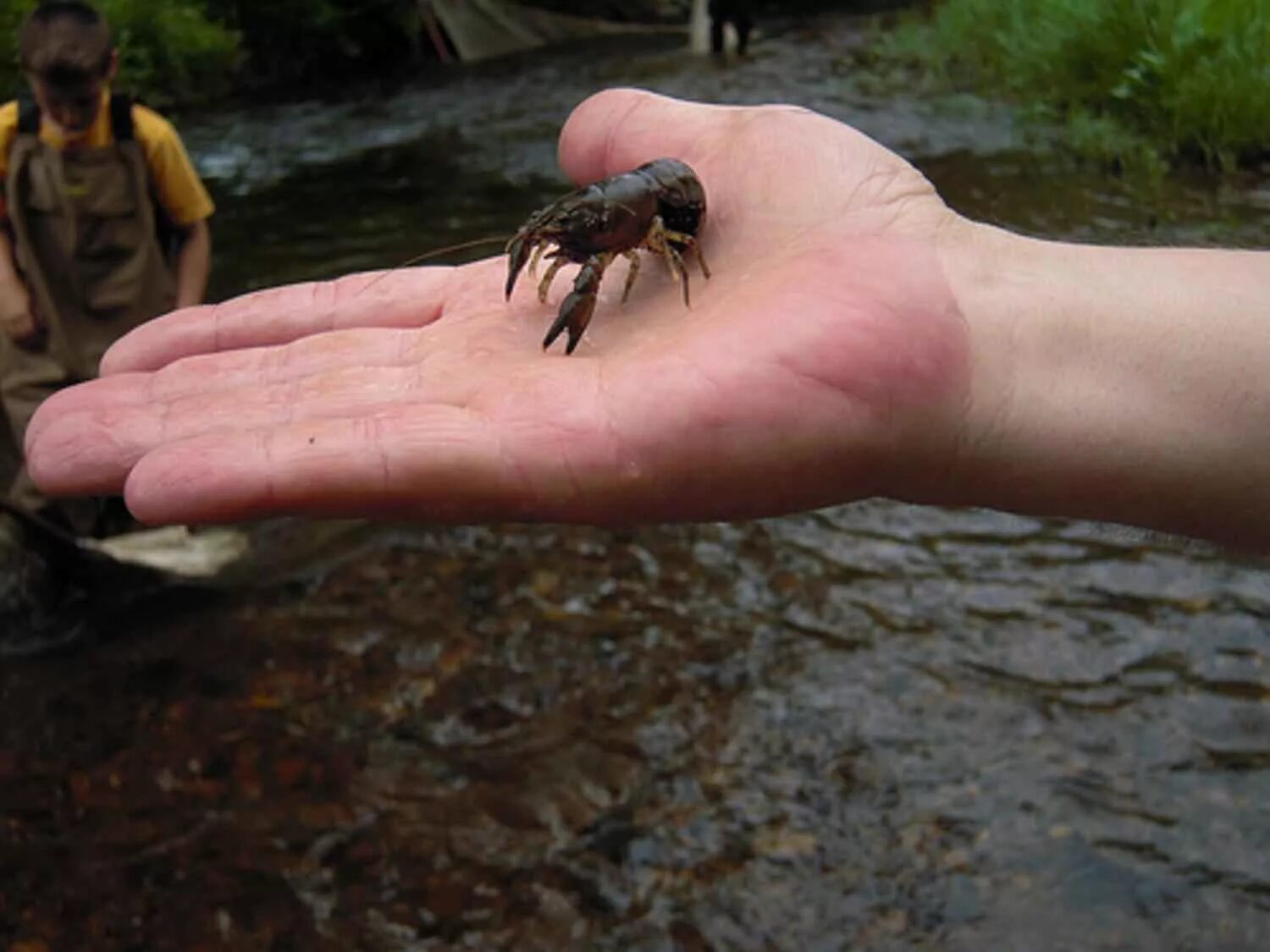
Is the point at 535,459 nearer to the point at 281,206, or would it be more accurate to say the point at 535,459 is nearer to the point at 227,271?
the point at 227,271

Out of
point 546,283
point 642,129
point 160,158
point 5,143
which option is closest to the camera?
point 546,283

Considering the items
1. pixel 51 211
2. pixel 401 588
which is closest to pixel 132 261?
pixel 51 211

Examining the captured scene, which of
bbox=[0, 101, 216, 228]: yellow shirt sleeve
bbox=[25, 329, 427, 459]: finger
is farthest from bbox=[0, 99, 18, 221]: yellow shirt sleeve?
bbox=[25, 329, 427, 459]: finger

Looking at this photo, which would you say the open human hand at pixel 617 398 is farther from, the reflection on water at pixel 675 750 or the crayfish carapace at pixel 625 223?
the reflection on water at pixel 675 750

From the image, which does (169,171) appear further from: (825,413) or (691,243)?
(825,413)

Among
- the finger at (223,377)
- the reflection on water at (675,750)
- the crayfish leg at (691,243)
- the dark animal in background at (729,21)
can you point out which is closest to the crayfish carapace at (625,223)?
the crayfish leg at (691,243)

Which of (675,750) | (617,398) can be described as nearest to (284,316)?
(617,398)
